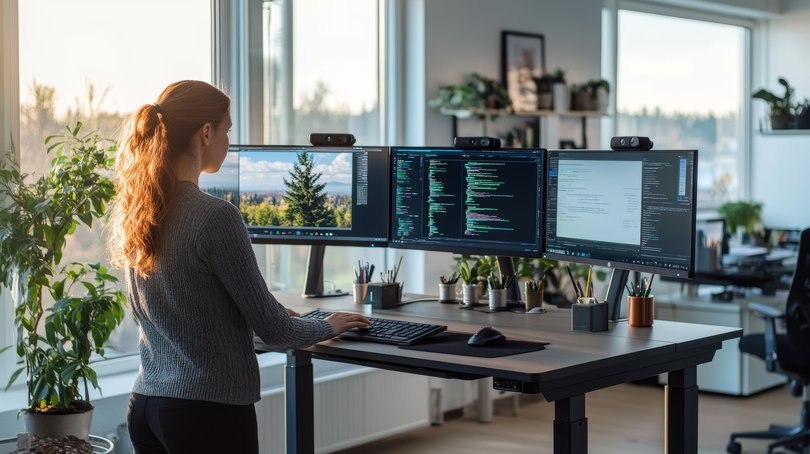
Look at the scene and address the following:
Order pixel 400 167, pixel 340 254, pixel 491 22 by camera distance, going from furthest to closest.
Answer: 1. pixel 491 22
2. pixel 340 254
3. pixel 400 167

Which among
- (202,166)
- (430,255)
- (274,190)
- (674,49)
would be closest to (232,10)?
(274,190)

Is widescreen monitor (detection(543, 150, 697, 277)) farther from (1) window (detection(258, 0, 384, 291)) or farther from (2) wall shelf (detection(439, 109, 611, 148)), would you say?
(2) wall shelf (detection(439, 109, 611, 148))

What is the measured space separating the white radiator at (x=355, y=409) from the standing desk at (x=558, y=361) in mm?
860

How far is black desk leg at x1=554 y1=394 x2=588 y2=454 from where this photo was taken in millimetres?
2547

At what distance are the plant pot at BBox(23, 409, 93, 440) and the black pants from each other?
117cm

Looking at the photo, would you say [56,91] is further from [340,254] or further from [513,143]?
[513,143]

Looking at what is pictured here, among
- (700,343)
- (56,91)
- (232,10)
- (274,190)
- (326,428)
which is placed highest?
(232,10)

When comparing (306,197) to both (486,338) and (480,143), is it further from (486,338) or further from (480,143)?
(486,338)

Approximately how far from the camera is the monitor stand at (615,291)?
3.07 meters

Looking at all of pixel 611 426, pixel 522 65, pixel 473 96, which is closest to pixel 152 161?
pixel 473 96

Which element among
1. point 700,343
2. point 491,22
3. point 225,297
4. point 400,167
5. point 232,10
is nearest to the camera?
point 225,297

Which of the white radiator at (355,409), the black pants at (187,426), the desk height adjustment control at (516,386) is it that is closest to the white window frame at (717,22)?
the white radiator at (355,409)

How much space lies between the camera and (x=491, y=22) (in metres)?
5.47

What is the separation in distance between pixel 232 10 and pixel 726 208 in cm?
365
